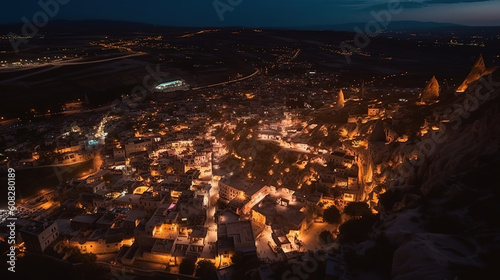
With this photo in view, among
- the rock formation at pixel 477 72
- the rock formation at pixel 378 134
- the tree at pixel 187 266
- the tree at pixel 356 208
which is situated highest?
the rock formation at pixel 477 72

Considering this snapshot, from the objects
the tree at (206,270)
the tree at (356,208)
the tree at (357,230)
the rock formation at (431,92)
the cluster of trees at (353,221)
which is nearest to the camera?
the tree at (357,230)

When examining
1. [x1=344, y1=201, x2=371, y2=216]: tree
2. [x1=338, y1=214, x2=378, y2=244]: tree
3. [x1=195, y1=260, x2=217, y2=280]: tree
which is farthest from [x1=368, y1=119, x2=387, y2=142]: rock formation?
[x1=195, y1=260, x2=217, y2=280]: tree

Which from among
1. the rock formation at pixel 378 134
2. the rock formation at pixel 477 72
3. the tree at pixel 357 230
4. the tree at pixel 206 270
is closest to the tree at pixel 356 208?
the tree at pixel 357 230

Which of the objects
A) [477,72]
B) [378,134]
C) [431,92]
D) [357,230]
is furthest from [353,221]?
[477,72]

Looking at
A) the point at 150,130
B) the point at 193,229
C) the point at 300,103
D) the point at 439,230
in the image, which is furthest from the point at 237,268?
the point at 300,103

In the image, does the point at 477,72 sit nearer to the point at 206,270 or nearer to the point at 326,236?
the point at 326,236

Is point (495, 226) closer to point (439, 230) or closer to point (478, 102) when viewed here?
point (439, 230)

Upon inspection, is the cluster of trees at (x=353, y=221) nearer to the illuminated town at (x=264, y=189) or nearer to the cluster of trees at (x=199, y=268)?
the illuminated town at (x=264, y=189)
